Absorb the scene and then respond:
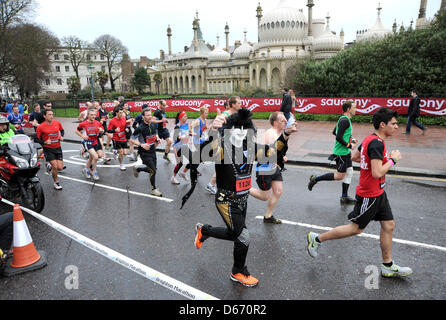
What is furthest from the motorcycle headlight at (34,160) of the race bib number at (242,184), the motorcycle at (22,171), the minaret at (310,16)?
the minaret at (310,16)

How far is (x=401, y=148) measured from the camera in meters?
11.7

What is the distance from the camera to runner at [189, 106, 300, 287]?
3.91m

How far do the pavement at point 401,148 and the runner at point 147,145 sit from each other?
468 centimetres

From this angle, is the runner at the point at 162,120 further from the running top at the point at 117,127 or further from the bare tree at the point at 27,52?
the bare tree at the point at 27,52

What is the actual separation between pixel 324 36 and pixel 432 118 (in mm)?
39981

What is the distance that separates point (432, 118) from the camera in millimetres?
17000

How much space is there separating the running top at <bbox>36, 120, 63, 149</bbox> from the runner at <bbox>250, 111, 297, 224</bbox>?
5.46 m

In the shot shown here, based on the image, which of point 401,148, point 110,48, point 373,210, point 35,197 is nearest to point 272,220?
point 373,210

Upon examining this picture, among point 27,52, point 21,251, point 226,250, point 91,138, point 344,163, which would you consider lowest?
point 226,250

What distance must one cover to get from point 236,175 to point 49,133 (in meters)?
6.13

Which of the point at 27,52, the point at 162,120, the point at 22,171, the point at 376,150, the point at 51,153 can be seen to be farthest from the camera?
the point at 27,52

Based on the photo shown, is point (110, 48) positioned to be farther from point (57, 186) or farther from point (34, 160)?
point (34, 160)
